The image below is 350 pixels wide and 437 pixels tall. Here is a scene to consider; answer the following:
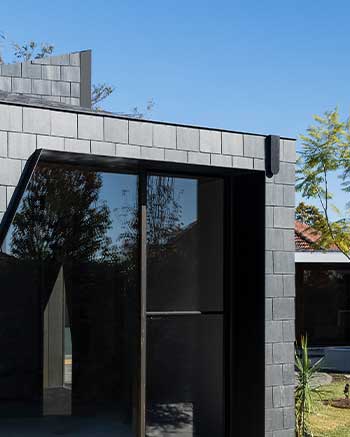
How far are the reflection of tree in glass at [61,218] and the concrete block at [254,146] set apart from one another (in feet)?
5.40

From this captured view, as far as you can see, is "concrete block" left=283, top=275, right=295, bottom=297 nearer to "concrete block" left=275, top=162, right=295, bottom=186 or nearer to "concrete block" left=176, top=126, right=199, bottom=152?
"concrete block" left=275, top=162, right=295, bottom=186

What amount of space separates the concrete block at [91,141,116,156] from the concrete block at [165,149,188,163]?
0.61 meters

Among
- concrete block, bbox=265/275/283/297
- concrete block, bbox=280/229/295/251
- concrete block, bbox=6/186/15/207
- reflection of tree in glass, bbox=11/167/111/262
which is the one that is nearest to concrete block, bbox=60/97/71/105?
reflection of tree in glass, bbox=11/167/111/262

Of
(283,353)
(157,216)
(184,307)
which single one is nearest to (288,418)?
(283,353)

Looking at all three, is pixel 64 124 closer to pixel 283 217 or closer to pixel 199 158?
pixel 199 158

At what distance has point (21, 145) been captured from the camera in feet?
20.8

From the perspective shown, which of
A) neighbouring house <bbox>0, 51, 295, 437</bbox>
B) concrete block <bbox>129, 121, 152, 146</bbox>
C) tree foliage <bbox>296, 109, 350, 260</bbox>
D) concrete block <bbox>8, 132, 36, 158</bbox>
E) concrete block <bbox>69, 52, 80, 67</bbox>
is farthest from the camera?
tree foliage <bbox>296, 109, 350, 260</bbox>

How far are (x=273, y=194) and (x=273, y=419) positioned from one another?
2.47 meters

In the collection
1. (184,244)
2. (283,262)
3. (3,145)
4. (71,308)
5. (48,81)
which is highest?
(48,81)

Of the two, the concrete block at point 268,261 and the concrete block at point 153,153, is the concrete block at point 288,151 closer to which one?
the concrete block at point 268,261

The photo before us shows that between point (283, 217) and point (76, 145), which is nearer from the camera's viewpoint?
point (76, 145)

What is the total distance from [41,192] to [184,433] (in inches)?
129

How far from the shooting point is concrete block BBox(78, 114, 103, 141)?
673 cm

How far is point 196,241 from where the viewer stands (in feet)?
25.7
